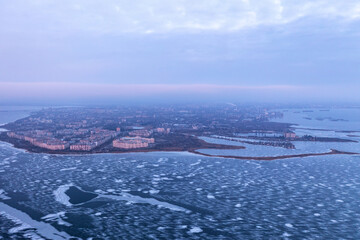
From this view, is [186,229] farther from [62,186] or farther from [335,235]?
[62,186]

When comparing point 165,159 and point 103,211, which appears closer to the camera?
point 103,211

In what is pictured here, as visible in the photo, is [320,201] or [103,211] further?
[320,201]

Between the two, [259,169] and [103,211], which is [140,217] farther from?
[259,169]

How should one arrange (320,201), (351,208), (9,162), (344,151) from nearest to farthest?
1. (351,208)
2. (320,201)
3. (9,162)
4. (344,151)

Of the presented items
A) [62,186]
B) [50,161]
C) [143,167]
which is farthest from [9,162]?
[143,167]

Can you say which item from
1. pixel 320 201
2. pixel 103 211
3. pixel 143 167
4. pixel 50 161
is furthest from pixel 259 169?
pixel 50 161

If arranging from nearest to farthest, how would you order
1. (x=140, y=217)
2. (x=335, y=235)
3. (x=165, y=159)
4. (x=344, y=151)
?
(x=335, y=235)
(x=140, y=217)
(x=165, y=159)
(x=344, y=151)

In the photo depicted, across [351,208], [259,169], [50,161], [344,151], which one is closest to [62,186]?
[50,161]

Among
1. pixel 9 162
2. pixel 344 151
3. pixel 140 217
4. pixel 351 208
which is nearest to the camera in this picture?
pixel 140 217

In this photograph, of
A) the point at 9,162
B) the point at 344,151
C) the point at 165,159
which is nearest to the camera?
the point at 9,162
